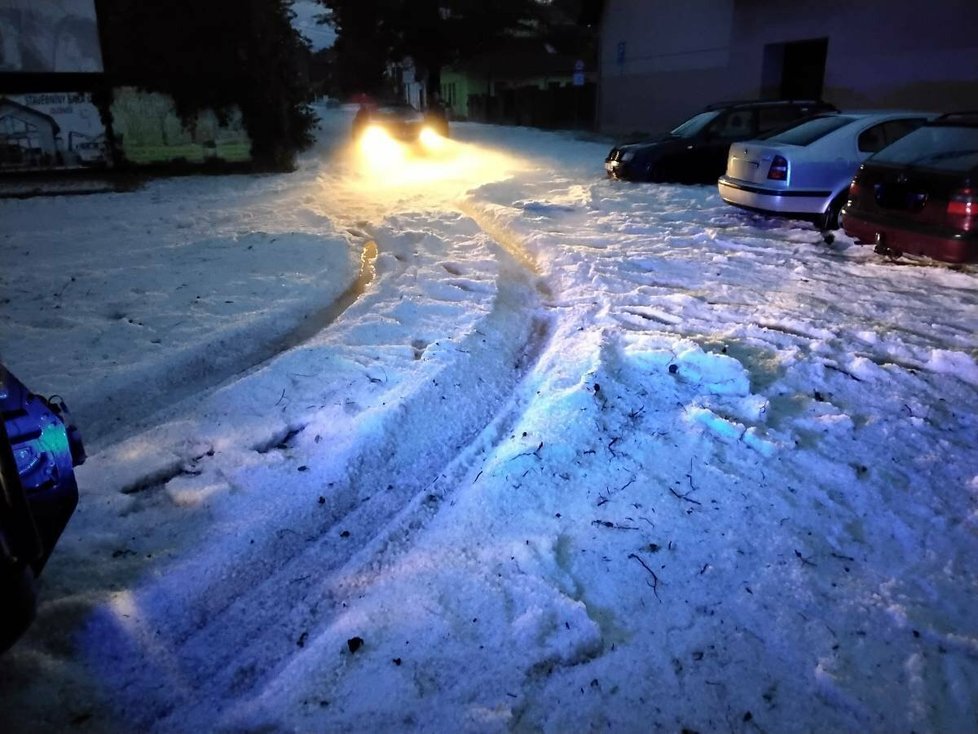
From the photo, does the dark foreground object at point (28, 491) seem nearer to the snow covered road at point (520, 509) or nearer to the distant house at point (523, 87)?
the snow covered road at point (520, 509)

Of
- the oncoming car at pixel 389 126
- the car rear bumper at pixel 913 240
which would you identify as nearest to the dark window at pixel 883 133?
the car rear bumper at pixel 913 240

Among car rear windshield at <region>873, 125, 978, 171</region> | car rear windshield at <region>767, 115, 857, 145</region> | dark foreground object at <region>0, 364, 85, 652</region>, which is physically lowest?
dark foreground object at <region>0, 364, 85, 652</region>

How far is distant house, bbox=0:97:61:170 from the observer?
14.4 m

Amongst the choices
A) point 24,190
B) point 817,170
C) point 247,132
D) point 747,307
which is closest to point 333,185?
point 247,132

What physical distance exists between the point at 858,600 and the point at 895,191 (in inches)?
206

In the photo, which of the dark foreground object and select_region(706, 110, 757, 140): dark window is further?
select_region(706, 110, 757, 140): dark window

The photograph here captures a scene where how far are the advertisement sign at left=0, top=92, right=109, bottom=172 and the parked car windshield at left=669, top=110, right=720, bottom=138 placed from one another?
41.1ft

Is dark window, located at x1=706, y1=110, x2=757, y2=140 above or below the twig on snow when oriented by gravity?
above

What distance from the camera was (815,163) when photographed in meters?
8.45

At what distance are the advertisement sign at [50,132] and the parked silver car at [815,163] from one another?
13.8m

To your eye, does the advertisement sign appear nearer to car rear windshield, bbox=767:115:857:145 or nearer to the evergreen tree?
the evergreen tree

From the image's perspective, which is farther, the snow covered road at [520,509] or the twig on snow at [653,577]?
the twig on snow at [653,577]

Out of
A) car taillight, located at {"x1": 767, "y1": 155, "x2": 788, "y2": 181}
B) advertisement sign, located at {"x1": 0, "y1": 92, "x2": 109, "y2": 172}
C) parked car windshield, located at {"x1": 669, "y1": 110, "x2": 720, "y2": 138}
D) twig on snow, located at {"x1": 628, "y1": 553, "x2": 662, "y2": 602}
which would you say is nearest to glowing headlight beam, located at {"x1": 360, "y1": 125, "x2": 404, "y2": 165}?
advertisement sign, located at {"x1": 0, "y1": 92, "x2": 109, "y2": 172}

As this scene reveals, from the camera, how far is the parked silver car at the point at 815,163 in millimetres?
8453
